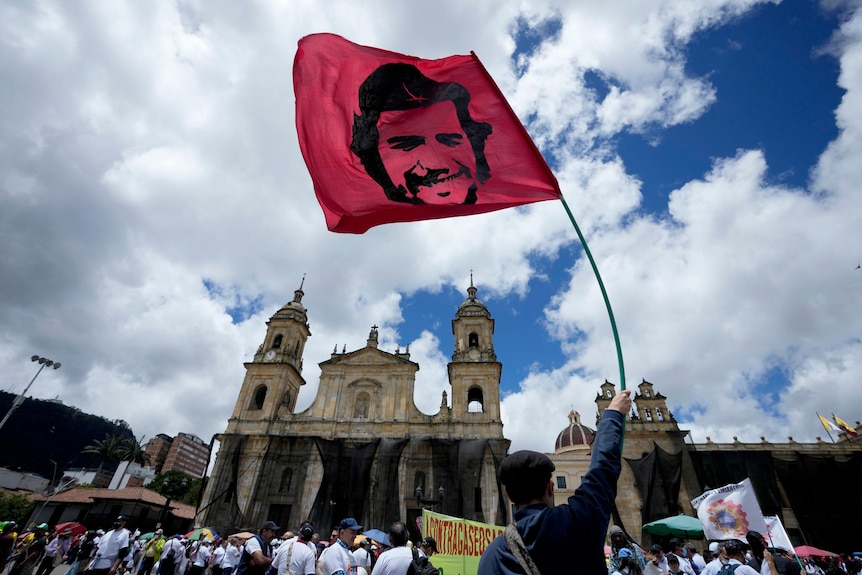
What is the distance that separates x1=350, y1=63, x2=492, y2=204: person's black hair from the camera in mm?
5008

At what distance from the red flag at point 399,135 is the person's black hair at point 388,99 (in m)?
0.01

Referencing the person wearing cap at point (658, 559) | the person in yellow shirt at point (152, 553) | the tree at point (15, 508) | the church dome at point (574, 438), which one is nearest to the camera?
the person wearing cap at point (658, 559)

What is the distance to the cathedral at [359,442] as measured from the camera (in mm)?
23703

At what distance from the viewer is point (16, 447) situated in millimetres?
87250

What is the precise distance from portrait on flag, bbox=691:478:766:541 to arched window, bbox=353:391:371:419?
23.4m

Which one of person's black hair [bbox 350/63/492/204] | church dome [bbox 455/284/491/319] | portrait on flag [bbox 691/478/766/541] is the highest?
church dome [bbox 455/284/491/319]

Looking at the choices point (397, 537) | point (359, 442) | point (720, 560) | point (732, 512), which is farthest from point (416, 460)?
point (397, 537)

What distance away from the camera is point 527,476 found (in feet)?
6.01

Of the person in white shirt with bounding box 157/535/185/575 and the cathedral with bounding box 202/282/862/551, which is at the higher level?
the cathedral with bounding box 202/282/862/551

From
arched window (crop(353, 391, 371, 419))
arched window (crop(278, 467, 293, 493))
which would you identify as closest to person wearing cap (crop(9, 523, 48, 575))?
arched window (crop(278, 467, 293, 493))

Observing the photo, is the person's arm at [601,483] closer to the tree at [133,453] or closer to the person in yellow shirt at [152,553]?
the person in yellow shirt at [152,553]

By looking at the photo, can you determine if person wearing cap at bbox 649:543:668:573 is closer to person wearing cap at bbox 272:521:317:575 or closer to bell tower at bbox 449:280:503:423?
person wearing cap at bbox 272:521:317:575

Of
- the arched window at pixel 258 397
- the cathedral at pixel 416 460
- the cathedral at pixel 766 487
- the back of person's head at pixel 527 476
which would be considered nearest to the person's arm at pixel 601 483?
the back of person's head at pixel 527 476

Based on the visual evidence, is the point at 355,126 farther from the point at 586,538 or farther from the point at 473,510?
the point at 473,510
